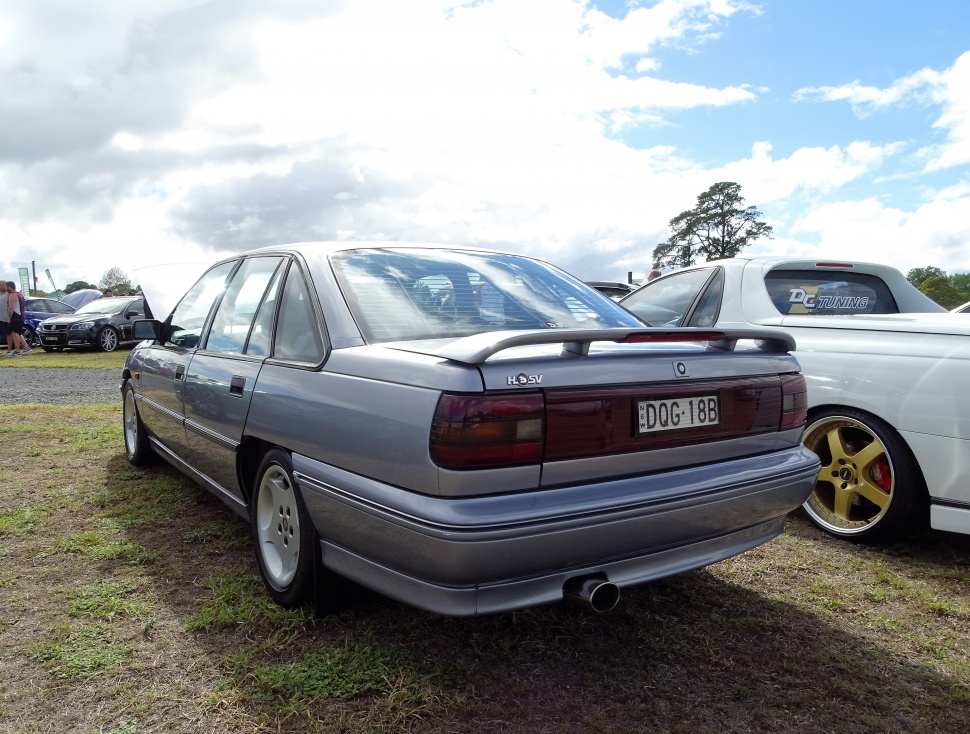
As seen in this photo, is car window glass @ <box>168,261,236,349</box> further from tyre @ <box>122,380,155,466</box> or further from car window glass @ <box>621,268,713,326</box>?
car window glass @ <box>621,268,713,326</box>

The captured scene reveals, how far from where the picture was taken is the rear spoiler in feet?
6.59

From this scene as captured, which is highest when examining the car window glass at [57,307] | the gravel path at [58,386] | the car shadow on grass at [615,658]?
the car window glass at [57,307]

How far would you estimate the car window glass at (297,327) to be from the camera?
2.61m

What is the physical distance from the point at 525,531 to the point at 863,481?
Answer: 7.96 ft

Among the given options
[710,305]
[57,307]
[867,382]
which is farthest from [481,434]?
[57,307]

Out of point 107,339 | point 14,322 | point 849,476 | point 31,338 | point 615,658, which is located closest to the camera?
point 615,658

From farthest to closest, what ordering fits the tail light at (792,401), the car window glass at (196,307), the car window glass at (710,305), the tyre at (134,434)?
the tyre at (134,434) < the car window glass at (710,305) < the car window glass at (196,307) < the tail light at (792,401)

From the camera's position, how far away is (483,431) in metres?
1.95

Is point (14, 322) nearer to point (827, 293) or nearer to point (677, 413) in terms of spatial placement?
point (827, 293)

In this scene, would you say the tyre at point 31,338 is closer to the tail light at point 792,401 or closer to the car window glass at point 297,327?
the car window glass at point 297,327

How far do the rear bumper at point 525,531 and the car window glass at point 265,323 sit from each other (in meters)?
0.68

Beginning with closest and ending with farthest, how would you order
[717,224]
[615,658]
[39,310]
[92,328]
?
[615,658] → [92,328] → [39,310] → [717,224]

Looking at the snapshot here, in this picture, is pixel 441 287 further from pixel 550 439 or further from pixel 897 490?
pixel 897 490

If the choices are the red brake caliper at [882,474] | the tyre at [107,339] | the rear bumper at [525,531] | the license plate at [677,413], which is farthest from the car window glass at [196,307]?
the tyre at [107,339]
